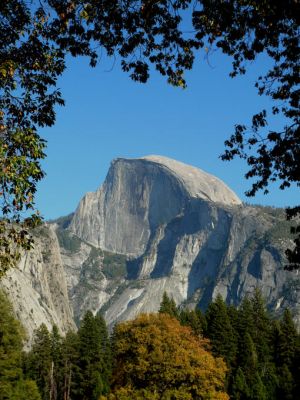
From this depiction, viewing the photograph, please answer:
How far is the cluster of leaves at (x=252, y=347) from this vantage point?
255 feet

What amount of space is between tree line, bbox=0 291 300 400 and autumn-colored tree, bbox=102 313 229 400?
8 centimetres

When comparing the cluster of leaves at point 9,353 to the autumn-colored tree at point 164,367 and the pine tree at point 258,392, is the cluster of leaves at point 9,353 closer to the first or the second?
the autumn-colored tree at point 164,367

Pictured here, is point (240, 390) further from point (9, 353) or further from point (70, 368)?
point (9, 353)

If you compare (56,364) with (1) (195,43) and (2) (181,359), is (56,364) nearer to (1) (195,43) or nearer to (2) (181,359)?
(2) (181,359)

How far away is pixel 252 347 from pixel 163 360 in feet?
133

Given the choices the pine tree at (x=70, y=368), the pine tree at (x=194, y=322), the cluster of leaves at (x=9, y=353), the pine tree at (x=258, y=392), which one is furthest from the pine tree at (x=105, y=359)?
the cluster of leaves at (x=9, y=353)

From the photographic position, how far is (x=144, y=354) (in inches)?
2063

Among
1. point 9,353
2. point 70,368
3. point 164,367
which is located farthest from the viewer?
point 70,368

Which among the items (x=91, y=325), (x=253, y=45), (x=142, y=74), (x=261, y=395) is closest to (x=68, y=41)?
(x=142, y=74)

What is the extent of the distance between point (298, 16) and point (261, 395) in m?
62.4

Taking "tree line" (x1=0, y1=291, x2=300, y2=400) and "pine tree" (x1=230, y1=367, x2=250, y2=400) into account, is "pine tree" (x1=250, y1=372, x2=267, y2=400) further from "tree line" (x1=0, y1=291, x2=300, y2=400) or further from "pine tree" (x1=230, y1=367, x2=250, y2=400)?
"pine tree" (x1=230, y1=367, x2=250, y2=400)

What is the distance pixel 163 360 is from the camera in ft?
168

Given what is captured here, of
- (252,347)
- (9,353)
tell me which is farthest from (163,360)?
(252,347)

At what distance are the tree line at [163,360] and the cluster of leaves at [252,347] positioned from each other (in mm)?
148
